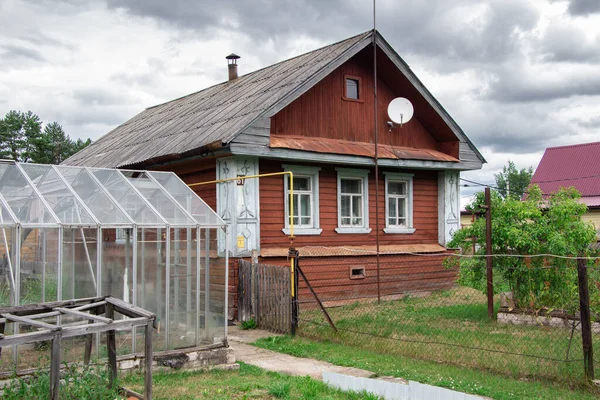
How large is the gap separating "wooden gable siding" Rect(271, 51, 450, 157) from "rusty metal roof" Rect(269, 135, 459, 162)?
0.70 feet

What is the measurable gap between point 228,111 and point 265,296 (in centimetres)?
503

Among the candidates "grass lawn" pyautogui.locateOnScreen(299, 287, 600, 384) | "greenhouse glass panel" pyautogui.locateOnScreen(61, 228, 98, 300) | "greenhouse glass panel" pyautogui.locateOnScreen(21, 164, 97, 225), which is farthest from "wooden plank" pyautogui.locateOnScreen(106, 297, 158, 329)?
"grass lawn" pyautogui.locateOnScreen(299, 287, 600, 384)

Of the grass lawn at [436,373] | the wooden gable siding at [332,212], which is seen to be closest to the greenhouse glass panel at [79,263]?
the grass lawn at [436,373]

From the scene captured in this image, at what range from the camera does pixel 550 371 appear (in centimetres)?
754

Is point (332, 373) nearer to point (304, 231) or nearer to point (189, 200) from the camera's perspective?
point (189, 200)

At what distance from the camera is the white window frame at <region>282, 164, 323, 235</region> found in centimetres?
1366

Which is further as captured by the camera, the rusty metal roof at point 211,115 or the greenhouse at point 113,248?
the rusty metal roof at point 211,115

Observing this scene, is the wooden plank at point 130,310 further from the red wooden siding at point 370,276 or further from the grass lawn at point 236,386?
the red wooden siding at point 370,276

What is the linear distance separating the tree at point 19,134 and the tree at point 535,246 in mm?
47249

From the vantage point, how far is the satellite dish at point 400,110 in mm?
15305

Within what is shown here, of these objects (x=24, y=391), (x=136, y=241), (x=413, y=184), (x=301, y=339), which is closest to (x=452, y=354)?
(x=301, y=339)

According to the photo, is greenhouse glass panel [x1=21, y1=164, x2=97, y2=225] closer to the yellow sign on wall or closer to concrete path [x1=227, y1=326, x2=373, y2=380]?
concrete path [x1=227, y1=326, x2=373, y2=380]

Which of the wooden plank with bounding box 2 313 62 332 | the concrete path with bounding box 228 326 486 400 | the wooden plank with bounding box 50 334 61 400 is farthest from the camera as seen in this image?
the concrete path with bounding box 228 326 486 400

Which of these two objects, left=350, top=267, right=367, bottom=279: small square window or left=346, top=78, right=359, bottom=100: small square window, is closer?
left=350, top=267, right=367, bottom=279: small square window
